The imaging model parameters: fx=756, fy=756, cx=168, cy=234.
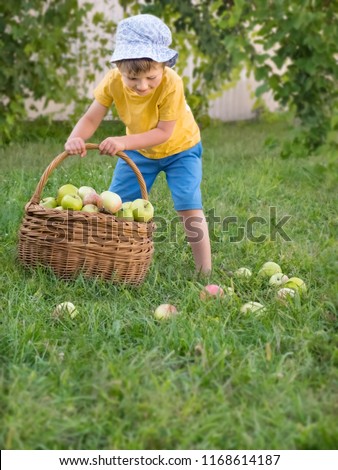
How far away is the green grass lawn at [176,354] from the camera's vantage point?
203cm

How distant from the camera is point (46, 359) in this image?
8.08 feet

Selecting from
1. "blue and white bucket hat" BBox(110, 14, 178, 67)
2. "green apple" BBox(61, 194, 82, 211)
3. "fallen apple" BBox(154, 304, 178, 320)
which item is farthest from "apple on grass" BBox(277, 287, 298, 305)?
"blue and white bucket hat" BBox(110, 14, 178, 67)

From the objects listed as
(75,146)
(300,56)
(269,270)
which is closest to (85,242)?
(75,146)

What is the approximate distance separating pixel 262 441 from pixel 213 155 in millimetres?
4098

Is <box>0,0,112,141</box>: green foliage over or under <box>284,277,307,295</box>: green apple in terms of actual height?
over

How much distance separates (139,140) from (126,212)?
0.32m

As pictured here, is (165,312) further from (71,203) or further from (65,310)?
(71,203)

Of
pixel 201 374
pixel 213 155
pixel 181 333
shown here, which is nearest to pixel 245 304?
pixel 181 333

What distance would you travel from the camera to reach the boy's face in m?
3.11

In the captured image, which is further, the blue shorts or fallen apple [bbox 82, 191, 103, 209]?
the blue shorts

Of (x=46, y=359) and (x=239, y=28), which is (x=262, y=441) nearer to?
(x=46, y=359)

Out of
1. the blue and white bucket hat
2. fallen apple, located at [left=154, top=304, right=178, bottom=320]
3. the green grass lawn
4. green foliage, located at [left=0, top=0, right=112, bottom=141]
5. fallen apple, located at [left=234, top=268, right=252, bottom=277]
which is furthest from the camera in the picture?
green foliage, located at [left=0, top=0, right=112, bottom=141]

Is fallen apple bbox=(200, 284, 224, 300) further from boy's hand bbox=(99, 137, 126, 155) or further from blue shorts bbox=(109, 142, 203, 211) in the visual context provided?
boy's hand bbox=(99, 137, 126, 155)
